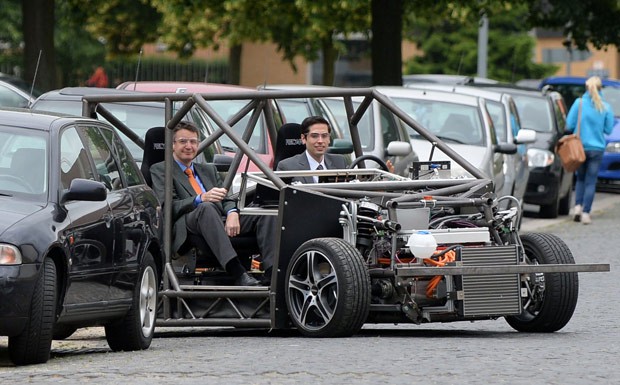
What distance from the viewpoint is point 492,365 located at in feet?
30.1

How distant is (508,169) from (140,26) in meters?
22.6

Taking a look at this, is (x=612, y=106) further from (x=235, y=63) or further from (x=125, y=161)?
(x=125, y=161)

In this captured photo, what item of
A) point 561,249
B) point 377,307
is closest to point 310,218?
point 377,307

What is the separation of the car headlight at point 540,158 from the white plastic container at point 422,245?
1425 centimetres

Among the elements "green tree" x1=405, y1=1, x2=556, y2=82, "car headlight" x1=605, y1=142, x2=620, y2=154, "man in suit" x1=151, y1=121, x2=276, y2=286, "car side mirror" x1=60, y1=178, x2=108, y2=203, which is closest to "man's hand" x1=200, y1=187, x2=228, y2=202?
"man in suit" x1=151, y1=121, x2=276, y2=286

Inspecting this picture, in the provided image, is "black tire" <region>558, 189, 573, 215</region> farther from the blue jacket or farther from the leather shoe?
the leather shoe

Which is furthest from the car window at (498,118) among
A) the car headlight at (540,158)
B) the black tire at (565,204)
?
the black tire at (565,204)

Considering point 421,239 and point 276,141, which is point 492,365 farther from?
point 276,141

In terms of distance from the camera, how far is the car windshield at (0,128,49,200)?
32.4 feet

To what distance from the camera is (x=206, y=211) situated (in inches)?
482

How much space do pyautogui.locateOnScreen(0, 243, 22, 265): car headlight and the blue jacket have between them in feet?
50.7

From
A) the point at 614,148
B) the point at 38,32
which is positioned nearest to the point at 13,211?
the point at 38,32

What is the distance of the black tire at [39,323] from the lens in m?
9.20

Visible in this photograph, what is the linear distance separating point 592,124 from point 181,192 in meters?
12.1
